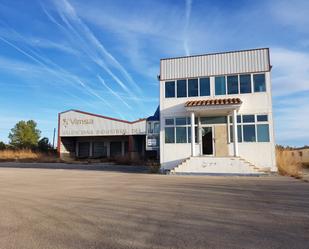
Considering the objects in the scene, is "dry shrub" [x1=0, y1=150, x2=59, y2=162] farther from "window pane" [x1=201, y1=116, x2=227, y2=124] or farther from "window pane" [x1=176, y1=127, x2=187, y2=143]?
"window pane" [x1=201, y1=116, x2=227, y2=124]

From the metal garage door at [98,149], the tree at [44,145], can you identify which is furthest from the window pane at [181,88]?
the tree at [44,145]

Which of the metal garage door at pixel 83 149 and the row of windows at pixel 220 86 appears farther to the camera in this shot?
the metal garage door at pixel 83 149

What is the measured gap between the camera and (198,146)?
20000 millimetres

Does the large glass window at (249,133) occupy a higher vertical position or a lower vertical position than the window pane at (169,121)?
lower

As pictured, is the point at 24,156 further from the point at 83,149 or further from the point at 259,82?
the point at 259,82

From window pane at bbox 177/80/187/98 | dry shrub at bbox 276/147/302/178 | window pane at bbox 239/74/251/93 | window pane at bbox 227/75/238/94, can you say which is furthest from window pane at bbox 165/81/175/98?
dry shrub at bbox 276/147/302/178

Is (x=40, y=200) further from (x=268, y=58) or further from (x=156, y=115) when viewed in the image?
(x=156, y=115)

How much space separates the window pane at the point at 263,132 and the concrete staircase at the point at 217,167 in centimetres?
183

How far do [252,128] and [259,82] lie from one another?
3.00m

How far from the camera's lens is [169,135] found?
20.4 metres

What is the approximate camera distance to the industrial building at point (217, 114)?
18328mm

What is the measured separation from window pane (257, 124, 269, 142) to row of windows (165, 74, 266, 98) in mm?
2313

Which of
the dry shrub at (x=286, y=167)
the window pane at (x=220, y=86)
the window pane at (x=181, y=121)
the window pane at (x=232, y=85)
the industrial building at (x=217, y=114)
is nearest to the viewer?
the dry shrub at (x=286, y=167)

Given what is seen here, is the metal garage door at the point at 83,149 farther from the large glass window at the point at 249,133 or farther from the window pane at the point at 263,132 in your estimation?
the window pane at the point at 263,132
